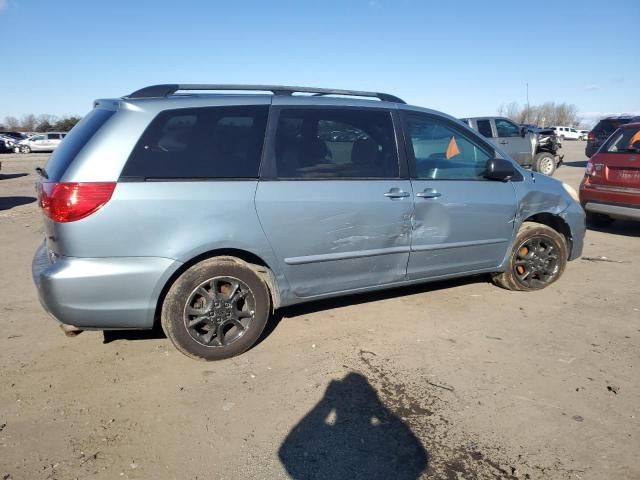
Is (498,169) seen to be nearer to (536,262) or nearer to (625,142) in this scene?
(536,262)

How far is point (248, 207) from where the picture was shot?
11.0 feet

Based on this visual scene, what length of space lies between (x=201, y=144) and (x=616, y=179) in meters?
6.35

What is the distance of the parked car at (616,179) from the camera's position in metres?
6.76

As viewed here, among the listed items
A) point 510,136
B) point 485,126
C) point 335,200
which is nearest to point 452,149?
point 335,200

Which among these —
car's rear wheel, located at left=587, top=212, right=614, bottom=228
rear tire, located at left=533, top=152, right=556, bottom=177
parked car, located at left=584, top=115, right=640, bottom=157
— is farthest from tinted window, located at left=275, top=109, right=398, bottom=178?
parked car, located at left=584, top=115, right=640, bottom=157

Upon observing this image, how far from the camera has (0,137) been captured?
121 ft

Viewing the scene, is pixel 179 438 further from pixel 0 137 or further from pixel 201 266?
pixel 0 137

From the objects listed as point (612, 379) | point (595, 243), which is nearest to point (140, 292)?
point (612, 379)

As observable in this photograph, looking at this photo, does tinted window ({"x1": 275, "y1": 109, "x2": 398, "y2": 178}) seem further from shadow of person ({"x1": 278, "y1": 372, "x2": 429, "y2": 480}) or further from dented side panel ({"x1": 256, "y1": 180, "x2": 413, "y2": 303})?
shadow of person ({"x1": 278, "y1": 372, "x2": 429, "y2": 480})

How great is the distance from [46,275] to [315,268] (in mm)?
1819

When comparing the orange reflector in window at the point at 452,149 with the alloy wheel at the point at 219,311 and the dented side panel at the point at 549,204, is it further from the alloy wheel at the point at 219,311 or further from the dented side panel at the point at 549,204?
the alloy wheel at the point at 219,311

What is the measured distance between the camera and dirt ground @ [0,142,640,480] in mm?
2420

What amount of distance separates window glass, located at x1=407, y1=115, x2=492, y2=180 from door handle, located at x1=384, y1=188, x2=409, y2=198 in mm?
264

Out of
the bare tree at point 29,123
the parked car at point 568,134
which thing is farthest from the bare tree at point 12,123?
the parked car at point 568,134
